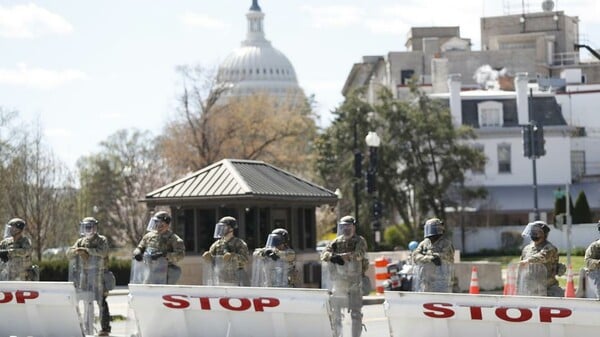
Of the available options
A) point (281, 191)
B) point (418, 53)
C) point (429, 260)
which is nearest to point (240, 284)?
point (429, 260)

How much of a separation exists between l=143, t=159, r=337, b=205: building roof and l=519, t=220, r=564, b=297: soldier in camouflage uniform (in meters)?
17.1

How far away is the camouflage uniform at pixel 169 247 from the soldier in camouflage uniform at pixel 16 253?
6.63ft

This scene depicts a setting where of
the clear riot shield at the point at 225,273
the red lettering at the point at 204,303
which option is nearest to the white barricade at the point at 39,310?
the clear riot shield at the point at 225,273

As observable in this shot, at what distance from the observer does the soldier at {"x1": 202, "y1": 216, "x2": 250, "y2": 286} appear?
1984 cm

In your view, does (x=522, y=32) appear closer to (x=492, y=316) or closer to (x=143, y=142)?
(x=143, y=142)

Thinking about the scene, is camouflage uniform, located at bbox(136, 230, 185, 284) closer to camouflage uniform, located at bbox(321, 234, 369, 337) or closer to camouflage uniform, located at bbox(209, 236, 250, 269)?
camouflage uniform, located at bbox(209, 236, 250, 269)

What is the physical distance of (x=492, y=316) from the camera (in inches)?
623

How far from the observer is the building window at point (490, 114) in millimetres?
73062

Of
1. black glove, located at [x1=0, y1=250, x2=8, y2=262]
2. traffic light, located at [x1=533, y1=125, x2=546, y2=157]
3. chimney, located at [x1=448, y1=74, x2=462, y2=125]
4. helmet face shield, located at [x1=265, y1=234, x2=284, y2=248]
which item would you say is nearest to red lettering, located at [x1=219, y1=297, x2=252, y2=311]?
helmet face shield, located at [x1=265, y1=234, x2=284, y2=248]

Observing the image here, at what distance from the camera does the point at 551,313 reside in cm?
1539

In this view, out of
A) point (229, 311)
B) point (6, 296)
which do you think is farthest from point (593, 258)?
point (6, 296)

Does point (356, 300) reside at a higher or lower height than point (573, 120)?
lower

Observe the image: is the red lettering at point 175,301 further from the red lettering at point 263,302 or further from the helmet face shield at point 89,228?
the helmet face shield at point 89,228

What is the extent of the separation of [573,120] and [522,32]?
24.3 m
